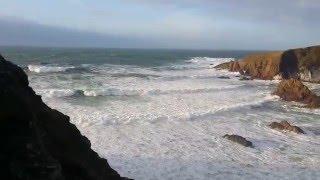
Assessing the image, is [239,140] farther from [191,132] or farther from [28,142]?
[28,142]

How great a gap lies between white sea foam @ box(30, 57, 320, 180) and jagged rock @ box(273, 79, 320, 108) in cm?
97

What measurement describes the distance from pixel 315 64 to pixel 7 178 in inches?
1820

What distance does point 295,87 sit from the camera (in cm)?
3284

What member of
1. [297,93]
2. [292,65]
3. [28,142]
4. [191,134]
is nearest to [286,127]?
[191,134]

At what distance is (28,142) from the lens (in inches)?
247

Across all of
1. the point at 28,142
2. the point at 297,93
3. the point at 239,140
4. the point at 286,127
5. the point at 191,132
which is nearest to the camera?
the point at 28,142

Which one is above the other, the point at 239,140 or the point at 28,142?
the point at 28,142

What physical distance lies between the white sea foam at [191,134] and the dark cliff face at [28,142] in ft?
20.7

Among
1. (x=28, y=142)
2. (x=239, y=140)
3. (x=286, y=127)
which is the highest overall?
(x=28, y=142)

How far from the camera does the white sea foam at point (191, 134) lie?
15383 millimetres

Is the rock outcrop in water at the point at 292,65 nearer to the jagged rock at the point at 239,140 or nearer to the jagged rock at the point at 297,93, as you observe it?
the jagged rock at the point at 297,93

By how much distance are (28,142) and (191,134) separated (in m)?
14.7

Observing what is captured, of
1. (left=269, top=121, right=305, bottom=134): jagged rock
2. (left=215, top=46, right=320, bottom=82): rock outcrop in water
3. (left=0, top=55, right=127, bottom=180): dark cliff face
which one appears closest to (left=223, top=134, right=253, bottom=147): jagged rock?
(left=269, top=121, right=305, bottom=134): jagged rock

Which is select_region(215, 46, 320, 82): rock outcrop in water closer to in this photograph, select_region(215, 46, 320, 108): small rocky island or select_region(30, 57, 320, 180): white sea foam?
select_region(215, 46, 320, 108): small rocky island
